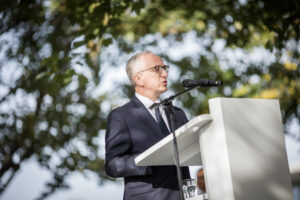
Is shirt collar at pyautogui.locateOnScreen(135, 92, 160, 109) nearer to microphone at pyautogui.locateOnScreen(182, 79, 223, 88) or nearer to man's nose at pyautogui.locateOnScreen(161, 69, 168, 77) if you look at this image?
man's nose at pyautogui.locateOnScreen(161, 69, 168, 77)

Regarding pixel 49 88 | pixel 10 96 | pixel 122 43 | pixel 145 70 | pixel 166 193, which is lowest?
pixel 166 193

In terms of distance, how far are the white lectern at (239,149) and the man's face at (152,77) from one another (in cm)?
105

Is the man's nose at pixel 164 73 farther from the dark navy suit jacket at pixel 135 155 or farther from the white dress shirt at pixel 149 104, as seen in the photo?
the dark navy suit jacket at pixel 135 155

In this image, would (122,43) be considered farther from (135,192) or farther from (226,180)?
(226,180)

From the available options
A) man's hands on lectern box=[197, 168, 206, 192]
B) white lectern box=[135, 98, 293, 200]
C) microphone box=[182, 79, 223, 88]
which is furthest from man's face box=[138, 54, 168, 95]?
man's hands on lectern box=[197, 168, 206, 192]

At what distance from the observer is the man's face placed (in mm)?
3453

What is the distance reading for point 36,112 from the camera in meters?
9.20

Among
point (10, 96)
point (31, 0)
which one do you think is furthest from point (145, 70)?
point (10, 96)

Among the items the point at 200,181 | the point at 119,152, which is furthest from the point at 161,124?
the point at 200,181

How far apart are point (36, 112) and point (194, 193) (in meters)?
7.25

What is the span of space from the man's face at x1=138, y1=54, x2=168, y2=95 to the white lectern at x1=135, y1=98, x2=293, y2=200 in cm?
105

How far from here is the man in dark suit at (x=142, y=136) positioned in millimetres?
2846

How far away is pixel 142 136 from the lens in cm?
308

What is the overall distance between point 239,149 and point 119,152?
1038 millimetres
